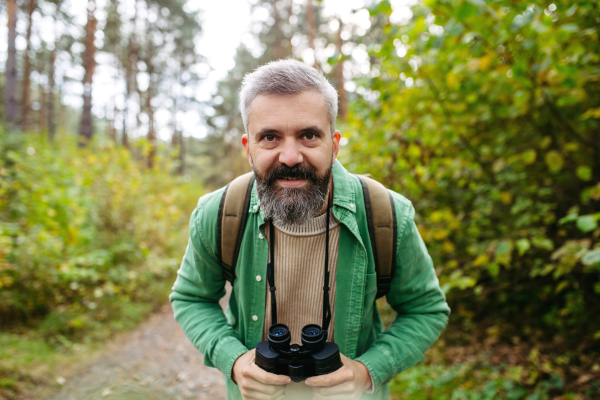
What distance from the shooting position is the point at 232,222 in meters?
1.60

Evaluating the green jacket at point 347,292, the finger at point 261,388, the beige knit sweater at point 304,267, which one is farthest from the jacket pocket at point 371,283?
the finger at point 261,388

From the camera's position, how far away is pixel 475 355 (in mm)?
4016

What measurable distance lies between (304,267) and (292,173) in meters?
0.47

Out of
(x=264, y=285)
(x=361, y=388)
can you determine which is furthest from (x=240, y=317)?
(x=361, y=388)

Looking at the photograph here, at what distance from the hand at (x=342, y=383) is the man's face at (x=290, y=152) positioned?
0.68 metres

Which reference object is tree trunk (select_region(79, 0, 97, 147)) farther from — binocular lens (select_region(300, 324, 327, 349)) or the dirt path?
binocular lens (select_region(300, 324, 327, 349))

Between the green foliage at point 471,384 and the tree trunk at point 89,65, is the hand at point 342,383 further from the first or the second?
the tree trunk at point 89,65

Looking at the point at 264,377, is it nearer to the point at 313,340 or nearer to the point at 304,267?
the point at 313,340

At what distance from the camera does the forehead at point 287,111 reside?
1439mm

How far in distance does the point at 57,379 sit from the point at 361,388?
158 inches

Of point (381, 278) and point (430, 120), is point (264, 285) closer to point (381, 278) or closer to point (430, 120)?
point (381, 278)

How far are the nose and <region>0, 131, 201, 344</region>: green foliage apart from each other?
13.3ft

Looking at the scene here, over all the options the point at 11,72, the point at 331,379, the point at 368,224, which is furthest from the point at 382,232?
the point at 11,72

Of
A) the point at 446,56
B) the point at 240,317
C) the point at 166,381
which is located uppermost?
the point at 446,56
